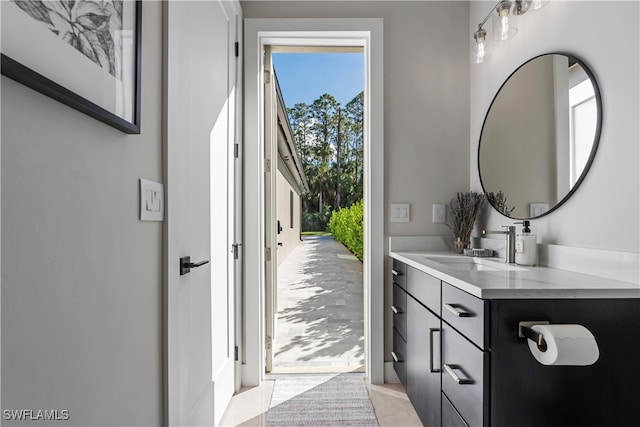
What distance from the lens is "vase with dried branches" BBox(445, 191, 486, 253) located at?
7.35 feet

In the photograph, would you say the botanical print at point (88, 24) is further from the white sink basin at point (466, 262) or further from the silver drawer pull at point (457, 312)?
the white sink basin at point (466, 262)

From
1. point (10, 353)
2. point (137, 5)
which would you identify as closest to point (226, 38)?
point (137, 5)

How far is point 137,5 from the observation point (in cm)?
104

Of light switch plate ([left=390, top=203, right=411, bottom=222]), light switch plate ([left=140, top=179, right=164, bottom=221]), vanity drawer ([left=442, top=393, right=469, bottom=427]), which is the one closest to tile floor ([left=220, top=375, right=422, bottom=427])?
vanity drawer ([left=442, top=393, right=469, bottom=427])

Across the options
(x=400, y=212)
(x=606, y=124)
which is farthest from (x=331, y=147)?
(x=606, y=124)

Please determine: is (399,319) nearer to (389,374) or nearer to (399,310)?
(399,310)

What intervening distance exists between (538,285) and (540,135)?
905 millimetres

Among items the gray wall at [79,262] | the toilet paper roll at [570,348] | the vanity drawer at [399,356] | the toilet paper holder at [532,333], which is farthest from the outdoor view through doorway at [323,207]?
the toilet paper roll at [570,348]

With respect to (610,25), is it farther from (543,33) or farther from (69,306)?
(69,306)

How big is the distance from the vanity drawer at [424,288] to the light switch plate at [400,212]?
51 cm

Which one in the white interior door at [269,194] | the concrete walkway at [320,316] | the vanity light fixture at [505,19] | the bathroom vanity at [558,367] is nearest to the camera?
the bathroom vanity at [558,367]

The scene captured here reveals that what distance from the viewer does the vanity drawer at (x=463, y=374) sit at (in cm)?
113

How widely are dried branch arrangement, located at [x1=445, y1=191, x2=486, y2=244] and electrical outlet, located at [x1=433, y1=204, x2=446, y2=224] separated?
0.07 metres

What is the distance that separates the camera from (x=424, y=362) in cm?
168
